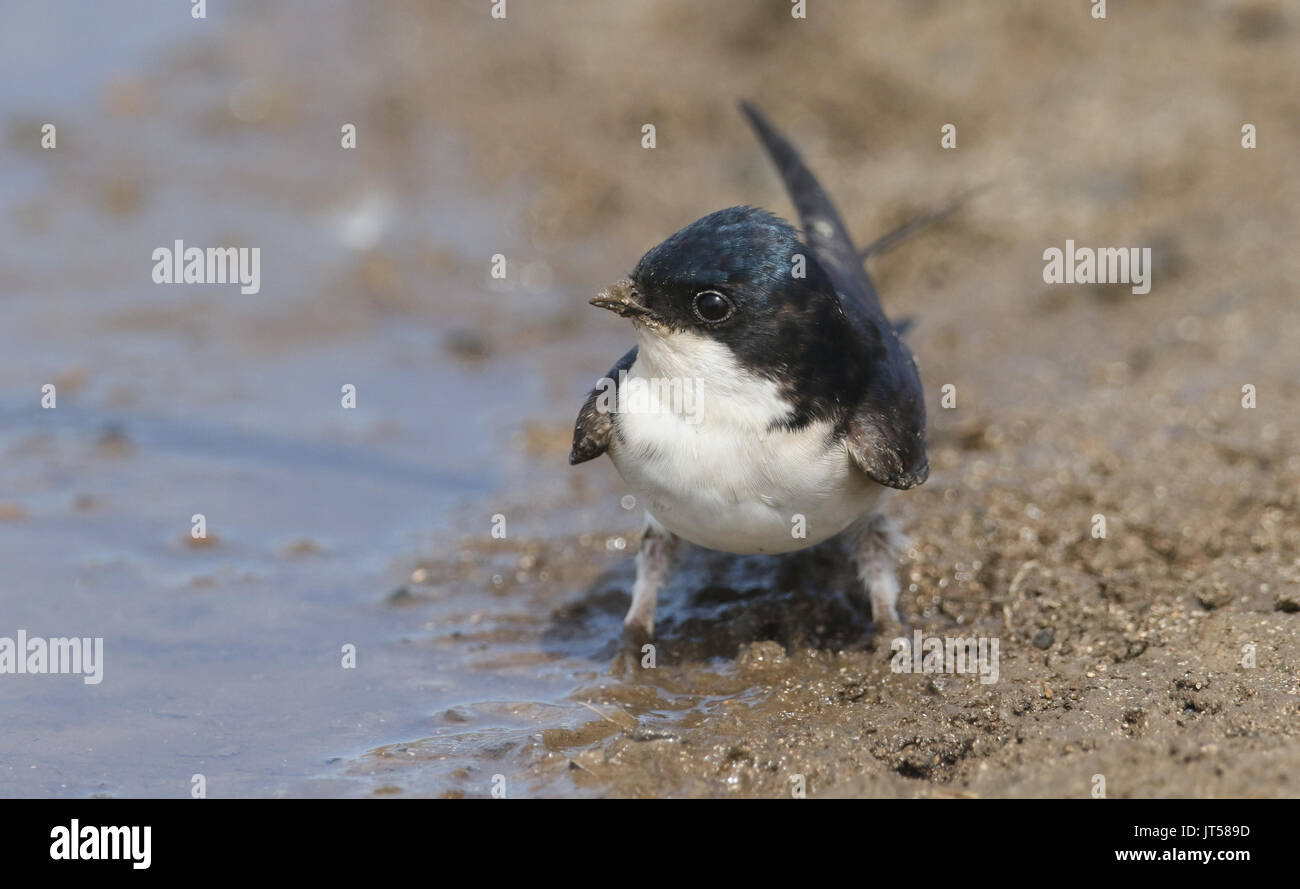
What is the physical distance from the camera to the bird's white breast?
13.7 feet

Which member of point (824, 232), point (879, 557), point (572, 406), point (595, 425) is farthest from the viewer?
point (572, 406)

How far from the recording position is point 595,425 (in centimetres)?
445

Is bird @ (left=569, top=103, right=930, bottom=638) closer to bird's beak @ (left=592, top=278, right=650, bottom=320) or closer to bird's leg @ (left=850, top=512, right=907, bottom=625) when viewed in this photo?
bird's beak @ (left=592, top=278, right=650, bottom=320)

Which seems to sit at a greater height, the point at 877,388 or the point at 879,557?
the point at 877,388

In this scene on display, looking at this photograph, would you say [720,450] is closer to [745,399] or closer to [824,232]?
[745,399]

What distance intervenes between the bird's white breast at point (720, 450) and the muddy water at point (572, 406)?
634mm

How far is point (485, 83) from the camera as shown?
10.8m

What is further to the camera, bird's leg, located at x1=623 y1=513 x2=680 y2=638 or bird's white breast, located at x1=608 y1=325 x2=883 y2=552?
bird's leg, located at x1=623 y1=513 x2=680 y2=638

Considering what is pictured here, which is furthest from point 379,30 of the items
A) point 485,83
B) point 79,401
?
point 79,401

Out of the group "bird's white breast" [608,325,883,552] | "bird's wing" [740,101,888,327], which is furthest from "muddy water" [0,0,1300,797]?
"bird's wing" [740,101,888,327]

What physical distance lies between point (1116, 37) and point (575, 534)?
529 cm

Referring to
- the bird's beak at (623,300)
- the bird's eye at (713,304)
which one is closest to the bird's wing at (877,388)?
the bird's eye at (713,304)

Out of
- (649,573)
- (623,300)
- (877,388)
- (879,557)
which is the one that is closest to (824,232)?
(877,388)

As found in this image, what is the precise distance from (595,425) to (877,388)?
892 millimetres
